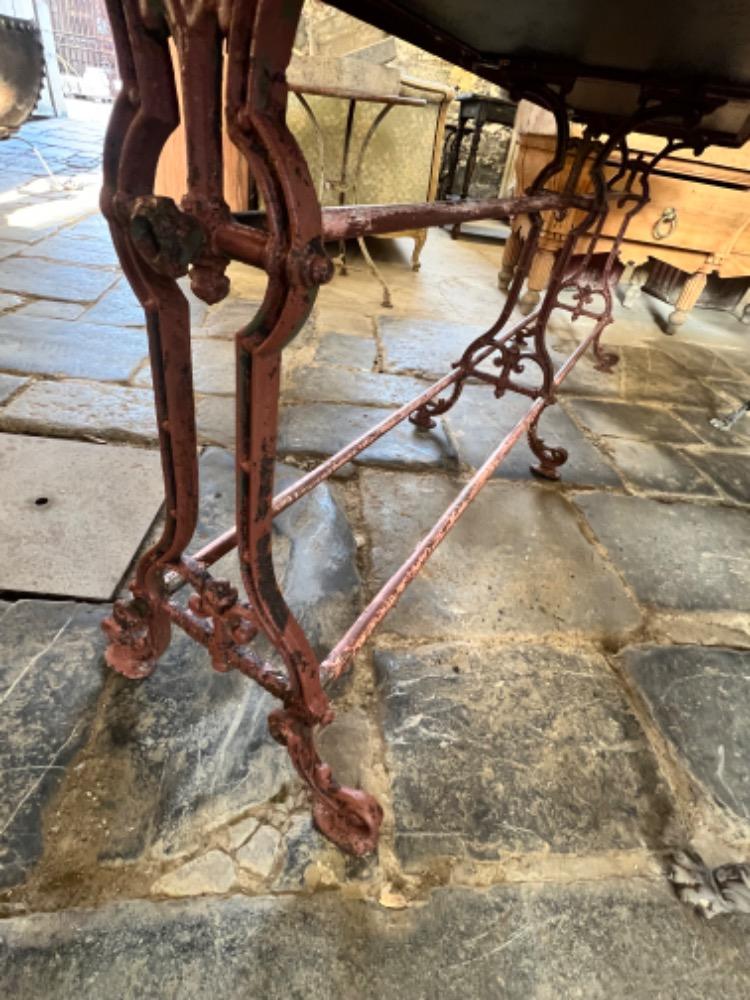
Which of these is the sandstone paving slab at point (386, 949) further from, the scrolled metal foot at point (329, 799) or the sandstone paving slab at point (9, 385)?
the sandstone paving slab at point (9, 385)

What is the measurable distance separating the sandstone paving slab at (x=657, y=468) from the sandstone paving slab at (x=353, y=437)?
0.73 meters

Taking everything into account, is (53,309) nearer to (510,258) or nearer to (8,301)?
(8,301)

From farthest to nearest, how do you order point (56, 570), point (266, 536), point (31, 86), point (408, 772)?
point (31, 86) → point (56, 570) → point (408, 772) → point (266, 536)

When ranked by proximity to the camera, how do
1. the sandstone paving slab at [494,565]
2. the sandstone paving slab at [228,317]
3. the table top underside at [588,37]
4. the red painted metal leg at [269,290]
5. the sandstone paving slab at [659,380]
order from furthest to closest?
the sandstone paving slab at [659,380]
the sandstone paving slab at [228,317]
the sandstone paving slab at [494,565]
the table top underside at [588,37]
the red painted metal leg at [269,290]

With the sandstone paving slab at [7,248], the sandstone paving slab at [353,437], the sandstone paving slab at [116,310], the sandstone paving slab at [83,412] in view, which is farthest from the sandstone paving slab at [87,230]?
the sandstone paving slab at [353,437]

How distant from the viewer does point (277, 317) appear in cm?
59

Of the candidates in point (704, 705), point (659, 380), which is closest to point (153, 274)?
point (704, 705)

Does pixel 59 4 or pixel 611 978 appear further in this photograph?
pixel 59 4

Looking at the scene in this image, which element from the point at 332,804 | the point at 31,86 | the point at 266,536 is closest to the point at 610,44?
the point at 266,536

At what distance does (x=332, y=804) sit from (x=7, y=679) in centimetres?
70

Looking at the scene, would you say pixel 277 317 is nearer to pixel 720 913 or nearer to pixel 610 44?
pixel 610 44

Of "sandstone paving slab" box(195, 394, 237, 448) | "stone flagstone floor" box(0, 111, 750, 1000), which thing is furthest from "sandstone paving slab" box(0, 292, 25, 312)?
"sandstone paving slab" box(195, 394, 237, 448)

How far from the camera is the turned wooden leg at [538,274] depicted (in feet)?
11.0

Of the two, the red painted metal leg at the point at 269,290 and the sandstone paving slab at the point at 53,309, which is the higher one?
the red painted metal leg at the point at 269,290
